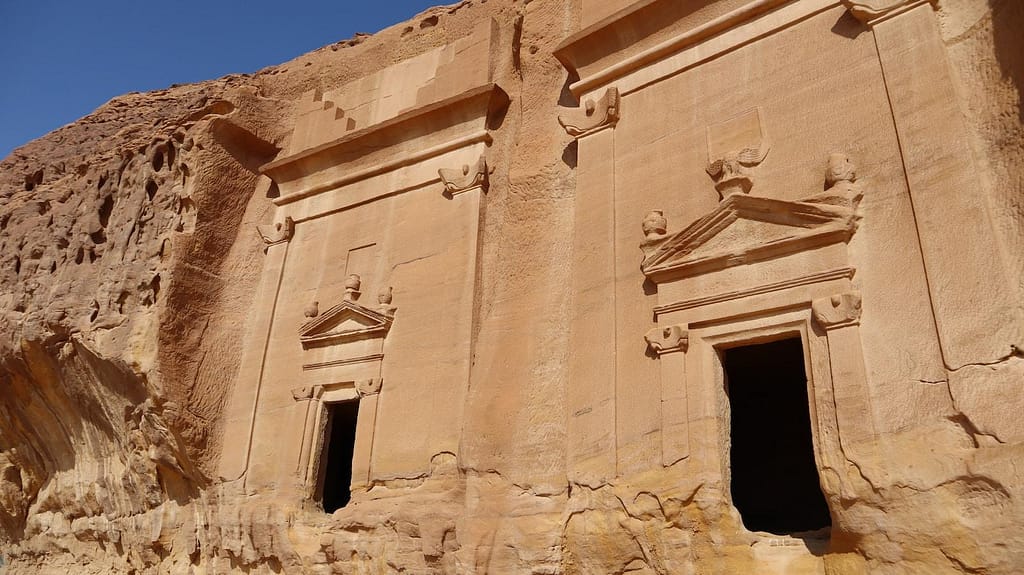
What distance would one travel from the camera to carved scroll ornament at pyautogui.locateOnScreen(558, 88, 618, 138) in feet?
24.7

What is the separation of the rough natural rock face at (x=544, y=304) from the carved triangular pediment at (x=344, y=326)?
0.15ft

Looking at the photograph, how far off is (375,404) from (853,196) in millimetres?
4932

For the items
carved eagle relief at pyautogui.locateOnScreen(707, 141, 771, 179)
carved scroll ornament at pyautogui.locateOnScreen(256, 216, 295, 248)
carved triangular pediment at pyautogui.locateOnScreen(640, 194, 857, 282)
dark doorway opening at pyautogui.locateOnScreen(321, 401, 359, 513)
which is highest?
carved scroll ornament at pyautogui.locateOnScreen(256, 216, 295, 248)

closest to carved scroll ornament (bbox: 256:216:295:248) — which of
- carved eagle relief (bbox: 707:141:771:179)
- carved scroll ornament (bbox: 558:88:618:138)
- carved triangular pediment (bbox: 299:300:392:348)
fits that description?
carved triangular pediment (bbox: 299:300:392:348)

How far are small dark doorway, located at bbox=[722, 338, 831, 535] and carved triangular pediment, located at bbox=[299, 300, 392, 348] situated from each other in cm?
389

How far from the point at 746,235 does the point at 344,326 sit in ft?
15.4

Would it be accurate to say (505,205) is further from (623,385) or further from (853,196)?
(853,196)

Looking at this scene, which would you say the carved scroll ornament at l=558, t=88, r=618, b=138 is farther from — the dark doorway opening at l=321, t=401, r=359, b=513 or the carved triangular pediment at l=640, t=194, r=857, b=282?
the dark doorway opening at l=321, t=401, r=359, b=513

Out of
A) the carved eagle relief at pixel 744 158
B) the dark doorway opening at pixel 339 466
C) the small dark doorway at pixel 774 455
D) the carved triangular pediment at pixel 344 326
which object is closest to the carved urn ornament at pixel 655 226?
the carved eagle relief at pixel 744 158

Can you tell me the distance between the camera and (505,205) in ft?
26.8

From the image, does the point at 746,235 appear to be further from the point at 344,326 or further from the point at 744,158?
the point at 344,326

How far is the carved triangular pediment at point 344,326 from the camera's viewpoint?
8.55m

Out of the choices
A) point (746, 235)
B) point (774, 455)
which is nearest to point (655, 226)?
point (746, 235)

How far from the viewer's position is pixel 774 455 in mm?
9531
